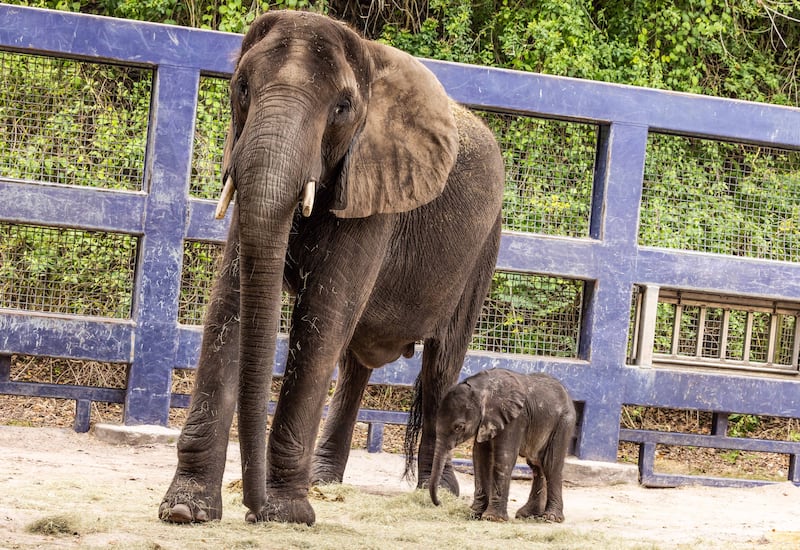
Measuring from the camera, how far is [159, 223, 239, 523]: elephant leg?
5.30 meters

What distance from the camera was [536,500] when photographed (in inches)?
268

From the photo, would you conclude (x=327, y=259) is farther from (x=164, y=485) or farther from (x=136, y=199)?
(x=136, y=199)

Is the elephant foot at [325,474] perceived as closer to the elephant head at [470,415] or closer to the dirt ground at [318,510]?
the dirt ground at [318,510]

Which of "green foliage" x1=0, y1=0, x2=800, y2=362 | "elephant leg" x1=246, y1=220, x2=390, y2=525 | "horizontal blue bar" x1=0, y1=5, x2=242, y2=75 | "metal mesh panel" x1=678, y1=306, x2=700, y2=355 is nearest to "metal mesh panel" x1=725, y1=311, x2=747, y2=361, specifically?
"green foliage" x1=0, y1=0, x2=800, y2=362

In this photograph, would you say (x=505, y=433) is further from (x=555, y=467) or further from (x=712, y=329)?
(x=712, y=329)

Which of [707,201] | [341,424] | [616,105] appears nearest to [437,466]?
[341,424]

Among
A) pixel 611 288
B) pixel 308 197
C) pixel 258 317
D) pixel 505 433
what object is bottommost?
pixel 505 433

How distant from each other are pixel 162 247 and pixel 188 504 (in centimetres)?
347

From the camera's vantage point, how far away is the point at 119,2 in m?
13.0

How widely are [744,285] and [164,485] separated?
187 inches

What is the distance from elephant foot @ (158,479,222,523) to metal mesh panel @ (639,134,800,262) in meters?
5.57

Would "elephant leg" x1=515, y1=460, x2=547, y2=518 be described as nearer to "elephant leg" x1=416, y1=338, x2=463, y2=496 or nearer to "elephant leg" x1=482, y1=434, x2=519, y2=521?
"elephant leg" x1=482, y1=434, x2=519, y2=521

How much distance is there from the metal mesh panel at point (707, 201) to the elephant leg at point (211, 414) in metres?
5.22

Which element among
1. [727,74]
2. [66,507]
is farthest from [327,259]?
[727,74]
